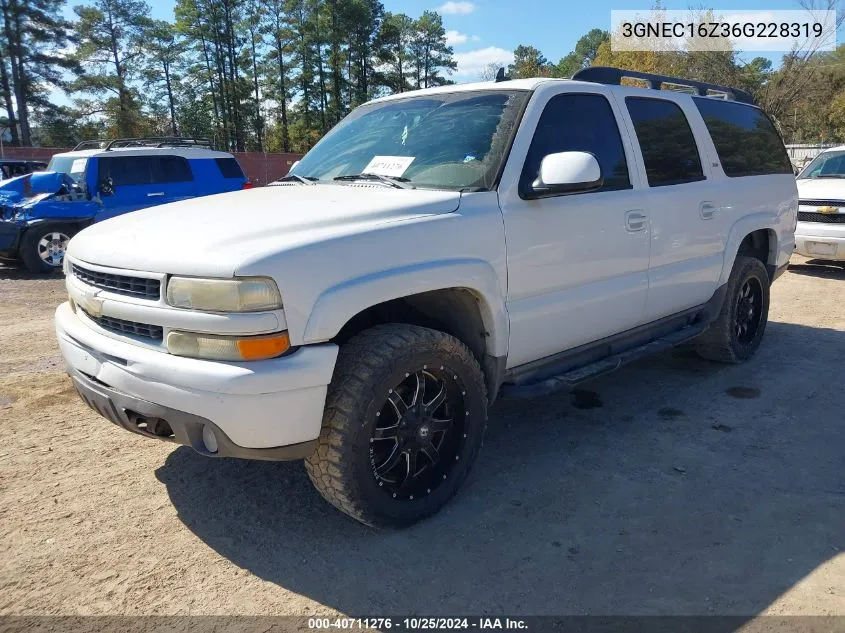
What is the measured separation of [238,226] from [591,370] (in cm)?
208

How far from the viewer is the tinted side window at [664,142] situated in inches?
162

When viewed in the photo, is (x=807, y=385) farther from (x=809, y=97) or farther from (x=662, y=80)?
(x=809, y=97)

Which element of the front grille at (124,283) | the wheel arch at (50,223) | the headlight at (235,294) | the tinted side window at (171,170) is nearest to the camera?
the headlight at (235,294)

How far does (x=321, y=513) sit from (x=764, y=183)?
4309mm

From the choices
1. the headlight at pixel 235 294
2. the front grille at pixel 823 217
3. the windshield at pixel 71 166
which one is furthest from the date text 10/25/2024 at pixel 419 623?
the windshield at pixel 71 166

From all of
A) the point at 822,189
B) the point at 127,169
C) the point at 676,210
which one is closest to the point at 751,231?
the point at 676,210

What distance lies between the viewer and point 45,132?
43750 millimetres

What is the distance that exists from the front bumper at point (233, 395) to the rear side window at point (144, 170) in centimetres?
928

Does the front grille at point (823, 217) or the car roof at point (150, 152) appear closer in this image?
the front grille at point (823, 217)

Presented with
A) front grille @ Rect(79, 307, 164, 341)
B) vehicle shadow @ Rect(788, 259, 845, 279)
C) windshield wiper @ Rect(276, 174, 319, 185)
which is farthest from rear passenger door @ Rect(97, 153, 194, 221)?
vehicle shadow @ Rect(788, 259, 845, 279)

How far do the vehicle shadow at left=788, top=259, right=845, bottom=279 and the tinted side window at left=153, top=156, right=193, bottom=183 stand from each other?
992 cm

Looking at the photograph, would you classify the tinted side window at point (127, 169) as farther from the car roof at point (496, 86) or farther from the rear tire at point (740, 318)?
the rear tire at point (740, 318)

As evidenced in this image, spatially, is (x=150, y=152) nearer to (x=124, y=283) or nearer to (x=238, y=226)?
(x=124, y=283)

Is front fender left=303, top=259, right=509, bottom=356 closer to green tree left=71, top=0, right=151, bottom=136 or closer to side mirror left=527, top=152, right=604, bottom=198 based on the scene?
side mirror left=527, top=152, right=604, bottom=198
